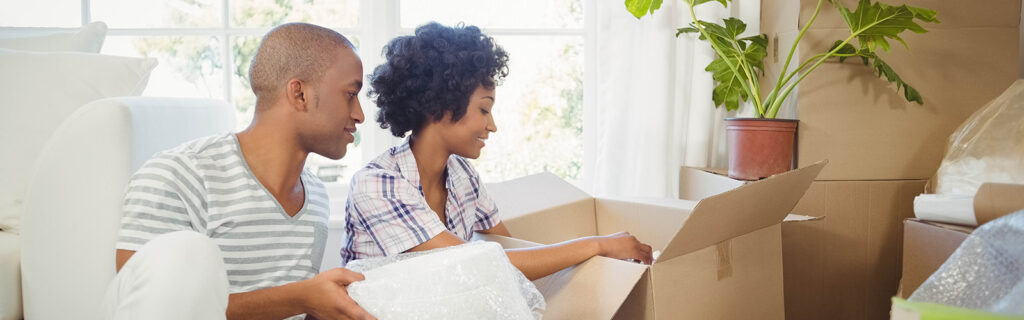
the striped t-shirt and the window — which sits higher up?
the window

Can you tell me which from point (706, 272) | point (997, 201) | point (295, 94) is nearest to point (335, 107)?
point (295, 94)

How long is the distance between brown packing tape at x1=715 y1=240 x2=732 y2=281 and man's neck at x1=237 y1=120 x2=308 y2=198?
646mm

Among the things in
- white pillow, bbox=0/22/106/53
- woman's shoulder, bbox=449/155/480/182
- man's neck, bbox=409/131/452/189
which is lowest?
woman's shoulder, bbox=449/155/480/182

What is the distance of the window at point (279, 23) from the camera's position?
2082 millimetres

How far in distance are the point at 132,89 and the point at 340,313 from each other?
A: 90 cm

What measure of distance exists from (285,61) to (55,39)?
82cm

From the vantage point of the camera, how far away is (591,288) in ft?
3.14

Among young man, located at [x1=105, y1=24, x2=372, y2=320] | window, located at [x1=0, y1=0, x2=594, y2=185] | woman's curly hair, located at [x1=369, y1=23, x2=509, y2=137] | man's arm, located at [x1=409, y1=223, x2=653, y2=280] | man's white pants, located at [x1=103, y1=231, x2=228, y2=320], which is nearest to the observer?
man's white pants, located at [x1=103, y1=231, x2=228, y2=320]

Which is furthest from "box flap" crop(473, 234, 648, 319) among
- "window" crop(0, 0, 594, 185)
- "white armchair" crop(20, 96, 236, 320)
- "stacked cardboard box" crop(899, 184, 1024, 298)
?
"window" crop(0, 0, 594, 185)

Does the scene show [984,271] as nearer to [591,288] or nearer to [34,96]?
[591,288]

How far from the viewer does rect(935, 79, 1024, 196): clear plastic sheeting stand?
129cm

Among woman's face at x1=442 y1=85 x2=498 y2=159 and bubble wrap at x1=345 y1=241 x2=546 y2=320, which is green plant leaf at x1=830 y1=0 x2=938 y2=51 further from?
bubble wrap at x1=345 y1=241 x2=546 y2=320

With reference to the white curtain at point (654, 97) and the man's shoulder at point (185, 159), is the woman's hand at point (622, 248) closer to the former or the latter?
the man's shoulder at point (185, 159)

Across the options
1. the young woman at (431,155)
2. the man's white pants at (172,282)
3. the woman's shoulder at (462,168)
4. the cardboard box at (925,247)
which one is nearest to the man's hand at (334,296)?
the man's white pants at (172,282)
